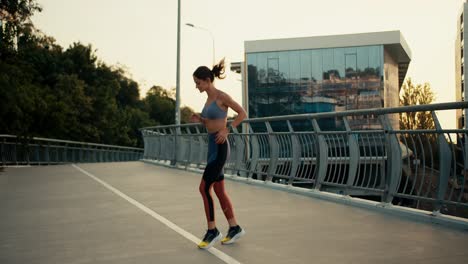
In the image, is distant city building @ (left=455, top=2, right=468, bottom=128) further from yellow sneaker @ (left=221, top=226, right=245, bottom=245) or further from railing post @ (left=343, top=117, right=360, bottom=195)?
yellow sneaker @ (left=221, top=226, right=245, bottom=245)

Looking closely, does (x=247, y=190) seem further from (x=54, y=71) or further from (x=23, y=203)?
(x=54, y=71)

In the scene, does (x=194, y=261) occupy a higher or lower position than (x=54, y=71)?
lower

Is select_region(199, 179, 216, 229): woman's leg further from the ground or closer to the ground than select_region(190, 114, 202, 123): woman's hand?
closer to the ground

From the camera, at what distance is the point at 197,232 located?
8.28 metres

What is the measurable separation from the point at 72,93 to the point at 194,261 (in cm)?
5735

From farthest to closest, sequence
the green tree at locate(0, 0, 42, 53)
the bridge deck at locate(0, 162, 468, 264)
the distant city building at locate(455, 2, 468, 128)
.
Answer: the distant city building at locate(455, 2, 468, 128), the green tree at locate(0, 0, 42, 53), the bridge deck at locate(0, 162, 468, 264)

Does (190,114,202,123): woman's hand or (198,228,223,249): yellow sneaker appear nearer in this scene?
(198,228,223,249): yellow sneaker

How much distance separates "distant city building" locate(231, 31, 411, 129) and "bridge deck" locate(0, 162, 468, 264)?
52.8 metres

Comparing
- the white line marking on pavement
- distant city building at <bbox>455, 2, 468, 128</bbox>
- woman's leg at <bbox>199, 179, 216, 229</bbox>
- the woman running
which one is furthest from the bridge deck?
distant city building at <bbox>455, 2, 468, 128</bbox>

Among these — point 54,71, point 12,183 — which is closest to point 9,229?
point 12,183

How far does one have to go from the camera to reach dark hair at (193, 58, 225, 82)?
7.14 meters

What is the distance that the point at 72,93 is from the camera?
62.1 meters

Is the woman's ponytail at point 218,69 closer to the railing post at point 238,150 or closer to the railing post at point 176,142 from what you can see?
the railing post at point 238,150

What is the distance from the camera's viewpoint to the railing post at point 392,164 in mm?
9930
